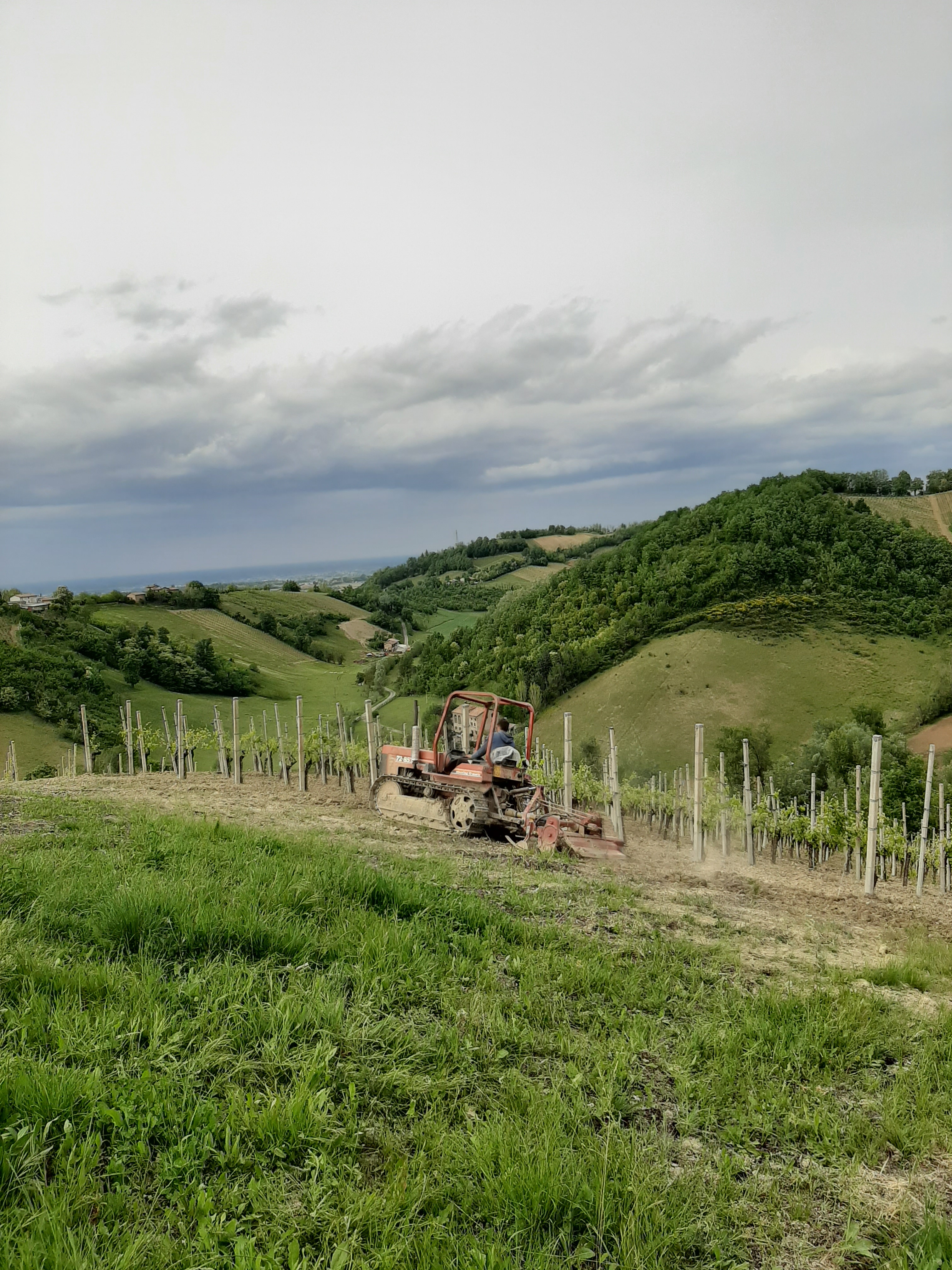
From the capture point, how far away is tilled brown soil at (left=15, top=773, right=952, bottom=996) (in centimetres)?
701

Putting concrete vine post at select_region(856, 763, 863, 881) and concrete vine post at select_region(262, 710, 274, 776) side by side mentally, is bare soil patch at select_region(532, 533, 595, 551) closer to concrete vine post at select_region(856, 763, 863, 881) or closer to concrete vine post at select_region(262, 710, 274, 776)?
concrete vine post at select_region(262, 710, 274, 776)

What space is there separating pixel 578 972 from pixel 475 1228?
2468 mm

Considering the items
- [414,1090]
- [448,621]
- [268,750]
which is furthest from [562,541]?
[414,1090]

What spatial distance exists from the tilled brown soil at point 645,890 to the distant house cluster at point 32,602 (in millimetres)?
70251

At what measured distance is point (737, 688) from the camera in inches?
2623

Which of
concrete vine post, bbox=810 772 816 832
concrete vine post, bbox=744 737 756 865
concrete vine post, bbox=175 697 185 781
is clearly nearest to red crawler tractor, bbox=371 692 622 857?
concrete vine post, bbox=744 737 756 865

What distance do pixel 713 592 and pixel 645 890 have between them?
8149cm

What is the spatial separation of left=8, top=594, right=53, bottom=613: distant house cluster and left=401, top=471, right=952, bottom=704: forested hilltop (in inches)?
1602

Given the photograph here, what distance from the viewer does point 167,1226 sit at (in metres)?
2.53

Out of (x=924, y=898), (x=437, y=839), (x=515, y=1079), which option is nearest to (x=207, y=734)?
(x=437, y=839)

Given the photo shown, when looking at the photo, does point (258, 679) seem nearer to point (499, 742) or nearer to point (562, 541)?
point (499, 742)

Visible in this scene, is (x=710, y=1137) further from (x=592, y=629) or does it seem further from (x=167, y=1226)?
(x=592, y=629)

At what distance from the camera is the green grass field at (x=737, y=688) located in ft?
201

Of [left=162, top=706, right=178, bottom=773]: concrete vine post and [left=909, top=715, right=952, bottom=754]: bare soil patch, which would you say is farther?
[left=909, top=715, right=952, bottom=754]: bare soil patch
